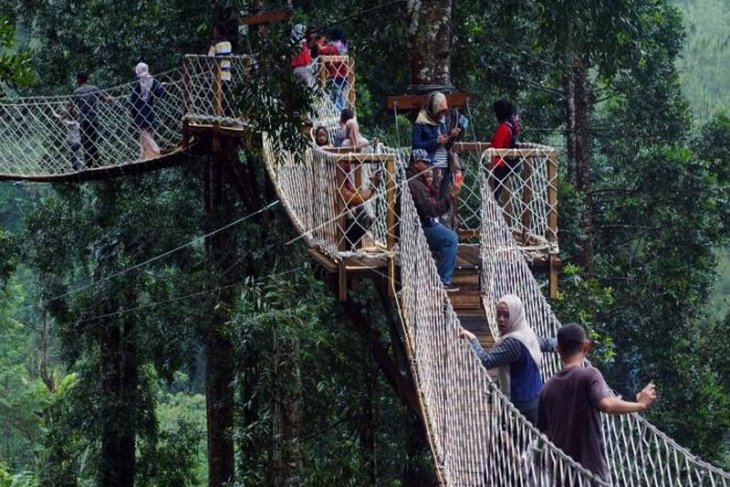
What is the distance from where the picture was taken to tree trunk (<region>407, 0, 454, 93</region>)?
657 centimetres

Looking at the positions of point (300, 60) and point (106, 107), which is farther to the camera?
point (106, 107)

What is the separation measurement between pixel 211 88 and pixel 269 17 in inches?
33.6

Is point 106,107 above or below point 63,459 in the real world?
above

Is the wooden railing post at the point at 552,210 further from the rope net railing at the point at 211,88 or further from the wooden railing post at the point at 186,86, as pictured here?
the wooden railing post at the point at 186,86

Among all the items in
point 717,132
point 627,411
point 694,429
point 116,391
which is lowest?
point 694,429

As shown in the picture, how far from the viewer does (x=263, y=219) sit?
928 centimetres

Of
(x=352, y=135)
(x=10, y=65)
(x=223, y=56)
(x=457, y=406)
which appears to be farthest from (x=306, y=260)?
(x=10, y=65)

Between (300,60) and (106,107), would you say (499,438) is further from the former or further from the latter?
(106,107)

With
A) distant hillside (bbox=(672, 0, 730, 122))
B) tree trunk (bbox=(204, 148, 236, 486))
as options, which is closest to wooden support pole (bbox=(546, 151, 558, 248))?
tree trunk (bbox=(204, 148, 236, 486))

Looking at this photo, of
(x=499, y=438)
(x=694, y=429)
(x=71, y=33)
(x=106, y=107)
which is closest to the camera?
(x=499, y=438)

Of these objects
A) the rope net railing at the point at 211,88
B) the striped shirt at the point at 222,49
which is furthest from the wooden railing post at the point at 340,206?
the striped shirt at the point at 222,49

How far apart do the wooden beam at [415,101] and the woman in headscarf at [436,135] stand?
0.39ft

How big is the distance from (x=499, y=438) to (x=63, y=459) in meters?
6.94

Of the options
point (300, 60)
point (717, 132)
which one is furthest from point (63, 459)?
point (717, 132)
